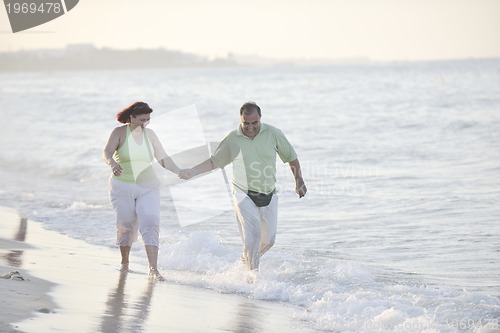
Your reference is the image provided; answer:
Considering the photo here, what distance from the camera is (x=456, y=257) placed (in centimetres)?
1069

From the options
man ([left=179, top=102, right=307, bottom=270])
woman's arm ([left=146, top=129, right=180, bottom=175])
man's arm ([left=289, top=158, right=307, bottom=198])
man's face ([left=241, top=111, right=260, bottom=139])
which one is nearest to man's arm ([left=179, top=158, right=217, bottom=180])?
man ([left=179, top=102, right=307, bottom=270])

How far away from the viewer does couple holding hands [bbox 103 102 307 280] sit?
8695 mm

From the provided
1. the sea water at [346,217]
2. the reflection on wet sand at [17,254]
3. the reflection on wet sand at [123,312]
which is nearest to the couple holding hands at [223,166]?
the sea water at [346,217]

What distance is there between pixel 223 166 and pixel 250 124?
1.92 feet

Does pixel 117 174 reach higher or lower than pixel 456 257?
higher

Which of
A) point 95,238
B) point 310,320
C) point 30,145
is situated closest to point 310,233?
point 95,238

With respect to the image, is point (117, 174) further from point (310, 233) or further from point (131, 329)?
point (310, 233)

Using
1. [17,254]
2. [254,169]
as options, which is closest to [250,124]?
[254,169]

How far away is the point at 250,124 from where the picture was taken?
859 centimetres

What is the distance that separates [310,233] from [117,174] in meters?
4.10

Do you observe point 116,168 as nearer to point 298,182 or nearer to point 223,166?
point 223,166

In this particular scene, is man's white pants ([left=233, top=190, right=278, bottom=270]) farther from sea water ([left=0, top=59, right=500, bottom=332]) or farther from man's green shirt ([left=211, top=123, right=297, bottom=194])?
sea water ([left=0, top=59, right=500, bottom=332])

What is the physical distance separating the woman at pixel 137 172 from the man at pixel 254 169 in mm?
524

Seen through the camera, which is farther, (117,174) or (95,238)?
(95,238)
